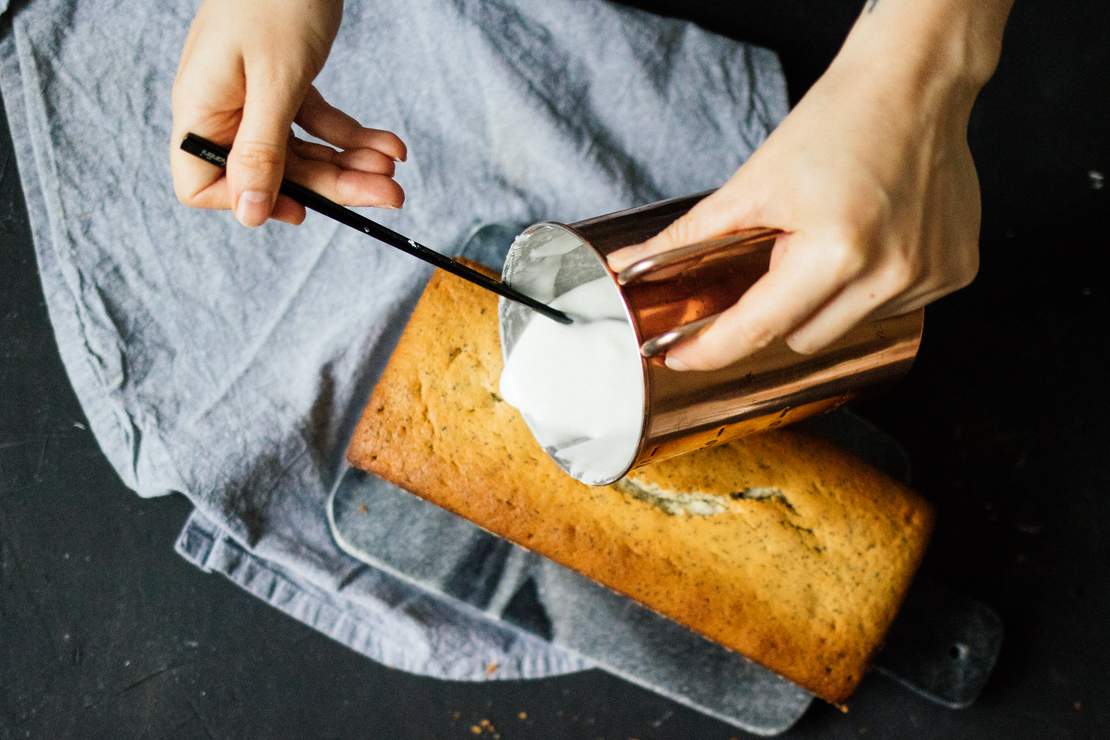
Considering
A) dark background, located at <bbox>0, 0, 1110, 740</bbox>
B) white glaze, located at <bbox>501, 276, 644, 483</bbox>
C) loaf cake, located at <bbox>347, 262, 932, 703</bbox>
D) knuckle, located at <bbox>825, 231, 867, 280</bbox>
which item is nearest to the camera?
knuckle, located at <bbox>825, 231, 867, 280</bbox>

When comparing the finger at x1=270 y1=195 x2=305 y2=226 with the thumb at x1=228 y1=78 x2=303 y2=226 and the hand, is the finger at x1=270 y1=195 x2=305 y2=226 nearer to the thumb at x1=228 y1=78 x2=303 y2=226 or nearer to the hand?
the thumb at x1=228 y1=78 x2=303 y2=226

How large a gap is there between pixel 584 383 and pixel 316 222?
24.9 inches

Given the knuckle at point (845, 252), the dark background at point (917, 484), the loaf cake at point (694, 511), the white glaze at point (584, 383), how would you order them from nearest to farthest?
the knuckle at point (845, 252) < the white glaze at point (584, 383) < the loaf cake at point (694, 511) < the dark background at point (917, 484)

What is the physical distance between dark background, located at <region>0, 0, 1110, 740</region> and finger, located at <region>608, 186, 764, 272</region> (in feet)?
2.49

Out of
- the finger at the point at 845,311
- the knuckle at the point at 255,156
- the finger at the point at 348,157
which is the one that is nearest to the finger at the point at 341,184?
the finger at the point at 348,157

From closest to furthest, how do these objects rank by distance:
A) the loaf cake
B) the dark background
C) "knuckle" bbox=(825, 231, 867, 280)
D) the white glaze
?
"knuckle" bbox=(825, 231, 867, 280), the white glaze, the loaf cake, the dark background

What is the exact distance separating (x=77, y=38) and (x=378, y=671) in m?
1.09

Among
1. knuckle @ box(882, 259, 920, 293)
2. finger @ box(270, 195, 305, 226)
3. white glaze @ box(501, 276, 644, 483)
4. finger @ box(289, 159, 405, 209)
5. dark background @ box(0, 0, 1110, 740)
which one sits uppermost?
knuckle @ box(882, 259, 920, 293)

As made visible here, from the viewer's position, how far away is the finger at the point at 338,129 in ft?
3.46

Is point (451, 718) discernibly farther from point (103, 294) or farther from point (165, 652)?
point (103, 294)

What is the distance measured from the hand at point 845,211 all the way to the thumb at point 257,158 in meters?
0.34

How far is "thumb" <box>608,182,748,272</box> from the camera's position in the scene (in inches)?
33.7

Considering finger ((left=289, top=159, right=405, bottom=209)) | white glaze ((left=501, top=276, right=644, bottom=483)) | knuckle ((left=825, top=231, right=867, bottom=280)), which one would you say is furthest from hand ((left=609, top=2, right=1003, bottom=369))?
finger ((left=289, top=159, right=405, bottom=209))

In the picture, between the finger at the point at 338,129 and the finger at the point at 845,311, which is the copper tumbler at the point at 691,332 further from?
the finger at the point at 338,129
